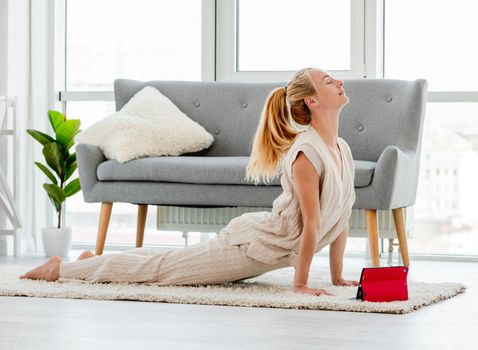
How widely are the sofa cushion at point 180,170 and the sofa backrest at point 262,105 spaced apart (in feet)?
1.17

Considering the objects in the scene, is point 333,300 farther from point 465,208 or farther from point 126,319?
point 465,208

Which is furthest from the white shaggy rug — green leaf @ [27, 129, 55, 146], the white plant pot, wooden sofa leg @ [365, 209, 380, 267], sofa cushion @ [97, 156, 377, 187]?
green leaf @ [27, 129, 55, 146]

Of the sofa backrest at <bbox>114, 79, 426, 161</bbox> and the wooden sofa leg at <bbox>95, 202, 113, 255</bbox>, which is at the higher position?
the sofa backrest at <bbox>114, 79, 426, 161</bbox>

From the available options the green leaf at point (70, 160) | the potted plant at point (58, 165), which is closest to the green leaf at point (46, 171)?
the potted plant at point (58, 165)

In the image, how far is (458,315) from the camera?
263cm

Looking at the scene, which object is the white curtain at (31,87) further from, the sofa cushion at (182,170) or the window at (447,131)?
the window at (447,131)

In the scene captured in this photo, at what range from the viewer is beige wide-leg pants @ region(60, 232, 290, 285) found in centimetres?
311

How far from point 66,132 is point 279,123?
82.0 inches

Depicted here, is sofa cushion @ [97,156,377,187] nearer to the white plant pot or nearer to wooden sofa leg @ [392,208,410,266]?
wooden sofa leg @ [392,208,410,266]

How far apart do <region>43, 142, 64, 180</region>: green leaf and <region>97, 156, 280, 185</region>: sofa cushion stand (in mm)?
681

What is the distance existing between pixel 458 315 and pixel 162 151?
204 cm

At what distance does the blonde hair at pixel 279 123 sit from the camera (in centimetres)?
307

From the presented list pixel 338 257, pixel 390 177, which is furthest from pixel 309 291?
pixel 390 177

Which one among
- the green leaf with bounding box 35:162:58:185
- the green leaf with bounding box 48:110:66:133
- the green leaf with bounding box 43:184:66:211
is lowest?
the green leaf with bounding box 43:184:66:211
